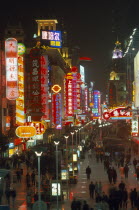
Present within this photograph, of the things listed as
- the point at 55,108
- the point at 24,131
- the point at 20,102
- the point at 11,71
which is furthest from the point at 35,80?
the point at 55,108

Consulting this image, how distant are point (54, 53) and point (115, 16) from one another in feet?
326

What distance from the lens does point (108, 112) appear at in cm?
4731

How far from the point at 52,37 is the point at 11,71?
55786 mm

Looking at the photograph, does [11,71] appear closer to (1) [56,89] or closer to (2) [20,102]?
(2) [20,102]

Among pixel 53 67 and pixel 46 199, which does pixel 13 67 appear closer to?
pixel 46 199

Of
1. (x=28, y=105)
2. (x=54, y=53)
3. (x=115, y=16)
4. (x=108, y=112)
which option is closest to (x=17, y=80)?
(x=108, y=112)

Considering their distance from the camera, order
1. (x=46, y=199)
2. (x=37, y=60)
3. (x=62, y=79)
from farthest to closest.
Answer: (x=62, y=79) < (x=37, y=60) < (x=46, y=199)

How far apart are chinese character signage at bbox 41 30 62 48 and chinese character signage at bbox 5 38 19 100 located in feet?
172

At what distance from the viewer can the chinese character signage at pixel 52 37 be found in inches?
3991

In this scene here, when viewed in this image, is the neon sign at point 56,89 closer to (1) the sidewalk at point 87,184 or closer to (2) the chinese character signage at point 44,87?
(2) the chinese character signage at point 44,87

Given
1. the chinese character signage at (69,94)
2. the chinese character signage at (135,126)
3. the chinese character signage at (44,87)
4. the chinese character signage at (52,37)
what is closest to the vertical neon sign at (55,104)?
the chinese character signage at (44,87)

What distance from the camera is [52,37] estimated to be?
338 feet

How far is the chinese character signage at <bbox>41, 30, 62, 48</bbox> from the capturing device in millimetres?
101375

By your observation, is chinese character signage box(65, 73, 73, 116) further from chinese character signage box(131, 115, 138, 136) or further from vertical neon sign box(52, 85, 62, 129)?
chinese character signage box(131, 115, 138, 136)
